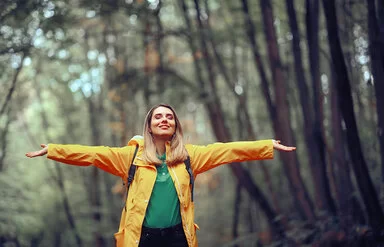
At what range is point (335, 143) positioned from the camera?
792 centimetres

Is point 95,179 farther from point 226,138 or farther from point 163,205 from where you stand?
point 163,205

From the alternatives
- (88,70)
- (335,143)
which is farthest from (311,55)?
(88,70)

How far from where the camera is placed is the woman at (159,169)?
3635 mm

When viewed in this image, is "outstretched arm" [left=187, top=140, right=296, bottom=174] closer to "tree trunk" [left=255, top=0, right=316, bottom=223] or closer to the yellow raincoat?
the yellow raincoat

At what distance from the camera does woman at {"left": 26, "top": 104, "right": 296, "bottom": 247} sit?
11.9 feet

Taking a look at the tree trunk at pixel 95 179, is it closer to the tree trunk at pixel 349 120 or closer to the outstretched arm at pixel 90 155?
the tree trunk at pixel 349 120

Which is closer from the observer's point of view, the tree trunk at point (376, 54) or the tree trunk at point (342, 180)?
the tree trunk at point (376, 54)

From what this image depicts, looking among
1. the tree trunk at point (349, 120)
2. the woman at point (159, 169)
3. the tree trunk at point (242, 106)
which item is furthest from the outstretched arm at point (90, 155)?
the tree trunk at point (242, 106)

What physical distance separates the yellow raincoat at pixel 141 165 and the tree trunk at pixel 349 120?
1.87m

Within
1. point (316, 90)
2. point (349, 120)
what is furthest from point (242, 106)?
point (349, 120)

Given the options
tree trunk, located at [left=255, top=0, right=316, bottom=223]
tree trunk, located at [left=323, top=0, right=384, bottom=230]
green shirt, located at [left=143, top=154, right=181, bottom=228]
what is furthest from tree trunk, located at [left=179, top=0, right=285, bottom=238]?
green shirt, located at [left=143, top=154, right=181, bottom=228]

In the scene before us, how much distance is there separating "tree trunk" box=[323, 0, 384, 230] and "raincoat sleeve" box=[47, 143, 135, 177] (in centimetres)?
260

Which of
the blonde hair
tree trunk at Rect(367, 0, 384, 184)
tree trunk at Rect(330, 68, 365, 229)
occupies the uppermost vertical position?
tree trunk at Rect(367, 0, 384, 184)

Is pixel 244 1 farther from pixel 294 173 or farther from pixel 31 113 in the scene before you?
pixel 31 113
